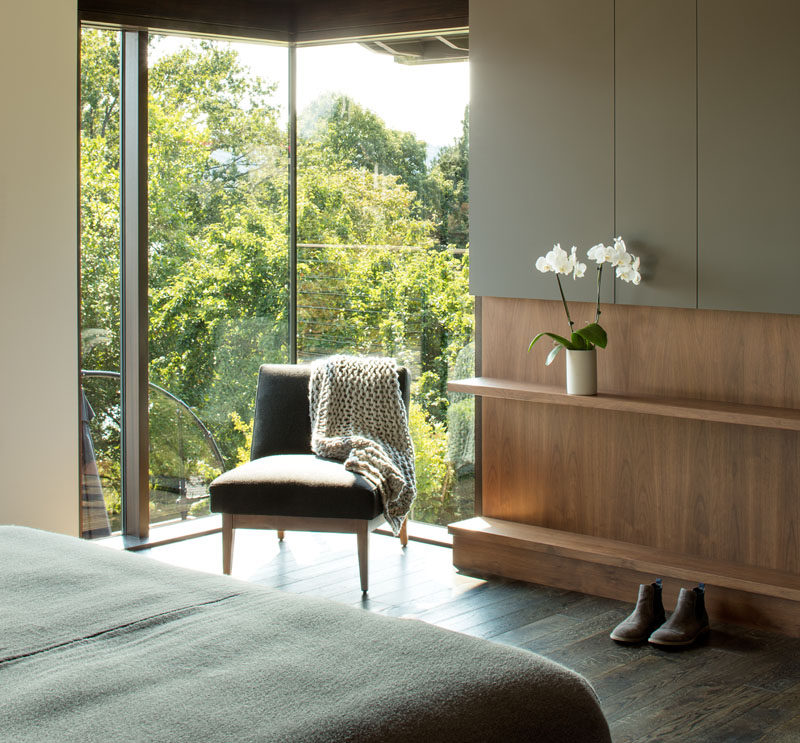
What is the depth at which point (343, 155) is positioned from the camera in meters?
4.44

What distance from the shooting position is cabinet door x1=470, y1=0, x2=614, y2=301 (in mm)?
3385

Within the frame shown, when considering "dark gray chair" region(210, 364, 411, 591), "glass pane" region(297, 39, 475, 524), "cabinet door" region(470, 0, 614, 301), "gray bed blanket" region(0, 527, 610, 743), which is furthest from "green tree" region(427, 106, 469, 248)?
"gray bed blanket" region(0, 527, 610, 743)

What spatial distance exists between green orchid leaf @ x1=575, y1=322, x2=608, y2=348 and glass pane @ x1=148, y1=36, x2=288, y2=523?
1.73 metres

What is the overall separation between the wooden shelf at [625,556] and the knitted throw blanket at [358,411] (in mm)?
374

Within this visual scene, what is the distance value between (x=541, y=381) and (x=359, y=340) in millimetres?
1039

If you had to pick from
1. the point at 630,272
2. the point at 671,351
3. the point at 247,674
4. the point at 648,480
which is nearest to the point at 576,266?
the point at 630,272

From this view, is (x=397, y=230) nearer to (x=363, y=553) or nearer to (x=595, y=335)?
(x=595, y=335)

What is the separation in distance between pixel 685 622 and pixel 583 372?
0.90 metres

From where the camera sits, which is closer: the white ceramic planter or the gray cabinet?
the gray cabinet

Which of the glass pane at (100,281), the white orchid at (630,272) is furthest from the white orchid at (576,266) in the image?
the glass pane at (100,281)

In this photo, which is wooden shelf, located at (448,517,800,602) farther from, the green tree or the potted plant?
the green tree

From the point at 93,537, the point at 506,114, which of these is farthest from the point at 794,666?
the point at 93,537

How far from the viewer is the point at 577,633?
3.11 metres

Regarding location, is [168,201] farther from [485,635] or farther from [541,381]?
[485,635]
